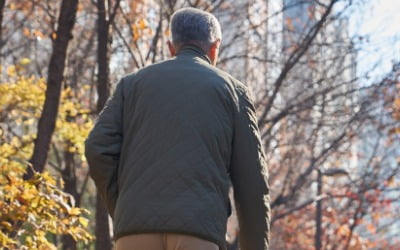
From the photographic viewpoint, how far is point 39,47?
2616 cm

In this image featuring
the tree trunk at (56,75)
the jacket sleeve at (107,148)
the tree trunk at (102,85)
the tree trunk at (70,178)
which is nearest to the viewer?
the jacket sleeve at (107,148)

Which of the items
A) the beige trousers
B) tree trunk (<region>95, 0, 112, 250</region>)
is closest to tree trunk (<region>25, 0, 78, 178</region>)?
tree trunk (<region>95, 0, 112, 250</region>)

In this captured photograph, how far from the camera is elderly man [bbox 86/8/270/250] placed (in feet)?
13.0

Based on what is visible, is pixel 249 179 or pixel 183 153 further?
pixel 249 179

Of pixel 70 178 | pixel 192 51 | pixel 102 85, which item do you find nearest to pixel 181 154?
pixel 192 51

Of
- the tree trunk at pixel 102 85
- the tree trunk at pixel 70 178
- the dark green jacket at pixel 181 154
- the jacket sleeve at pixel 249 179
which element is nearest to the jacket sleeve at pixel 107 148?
the dark green jacket at pixel 181 154

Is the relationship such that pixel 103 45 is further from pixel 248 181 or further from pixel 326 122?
pixel 248 181

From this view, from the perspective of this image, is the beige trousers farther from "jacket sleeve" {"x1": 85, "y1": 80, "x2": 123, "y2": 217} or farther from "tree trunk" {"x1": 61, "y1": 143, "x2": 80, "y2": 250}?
"tree trunk" {"x1": 61, "y1": 143, "x2": 80, "y2": 250}

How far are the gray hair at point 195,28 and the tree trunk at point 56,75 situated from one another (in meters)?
5.77

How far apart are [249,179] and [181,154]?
30cm

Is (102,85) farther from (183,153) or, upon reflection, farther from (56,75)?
(183,153)

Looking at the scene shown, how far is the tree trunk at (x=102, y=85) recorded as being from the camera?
12664 millimetres

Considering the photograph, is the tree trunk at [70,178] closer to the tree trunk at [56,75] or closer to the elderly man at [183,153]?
the tree trunk at [56,75]

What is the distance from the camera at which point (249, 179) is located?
13.5 ft
